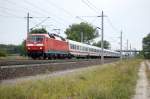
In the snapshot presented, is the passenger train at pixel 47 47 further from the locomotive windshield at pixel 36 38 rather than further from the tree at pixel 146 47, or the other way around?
the tree at pixel 146 47

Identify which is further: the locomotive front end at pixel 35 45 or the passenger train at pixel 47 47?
the passenger train at pixel 47 47

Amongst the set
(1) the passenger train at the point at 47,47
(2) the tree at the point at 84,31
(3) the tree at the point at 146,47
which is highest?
(2) the tree at the point at 84,31

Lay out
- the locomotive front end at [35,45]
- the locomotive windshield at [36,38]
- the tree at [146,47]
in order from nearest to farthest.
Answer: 1. the locomotive front end at [35,45]
2. the locomotive windshield at [36,38]
3. the tree at [146,47]

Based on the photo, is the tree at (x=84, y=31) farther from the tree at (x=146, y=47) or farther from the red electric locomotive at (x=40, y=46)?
the red electric locomotive at (x=40, y=46)

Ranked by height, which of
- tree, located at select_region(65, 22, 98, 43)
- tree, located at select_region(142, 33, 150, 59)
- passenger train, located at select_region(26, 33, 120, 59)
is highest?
tree, located at select_region(65, 22, 98, 43)

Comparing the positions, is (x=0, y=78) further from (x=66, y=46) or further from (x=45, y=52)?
(x=66, y=46)

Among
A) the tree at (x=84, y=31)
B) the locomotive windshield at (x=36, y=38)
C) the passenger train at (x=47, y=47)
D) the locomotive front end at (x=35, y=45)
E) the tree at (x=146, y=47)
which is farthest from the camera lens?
the tree at (x=146, y=47)

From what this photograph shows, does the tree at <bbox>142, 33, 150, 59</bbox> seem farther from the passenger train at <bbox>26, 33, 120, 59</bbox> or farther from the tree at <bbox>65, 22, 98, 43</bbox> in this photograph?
the passenger train at <bbox>26, 33, 120, 59</bbox>

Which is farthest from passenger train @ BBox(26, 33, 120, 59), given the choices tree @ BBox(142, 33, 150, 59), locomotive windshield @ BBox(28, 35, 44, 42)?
tree @ BBox(142, 33, 150, 59)

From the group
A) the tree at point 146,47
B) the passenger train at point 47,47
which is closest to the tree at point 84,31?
the tree at point 146,47

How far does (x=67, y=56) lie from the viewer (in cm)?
5928

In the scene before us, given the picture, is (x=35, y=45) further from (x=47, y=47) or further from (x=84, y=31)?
(x=84, y=31)

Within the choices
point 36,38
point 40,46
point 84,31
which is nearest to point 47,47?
point 40,46

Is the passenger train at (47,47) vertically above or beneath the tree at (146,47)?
beneath
